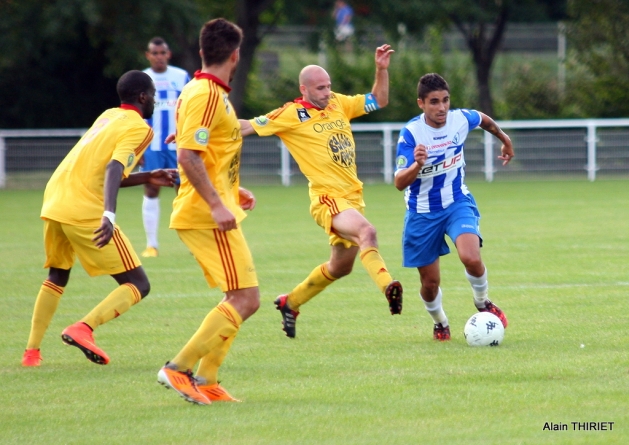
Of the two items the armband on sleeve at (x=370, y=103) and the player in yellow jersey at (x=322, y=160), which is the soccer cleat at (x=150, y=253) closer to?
the player in yellow jersey at (x=322, y=160)

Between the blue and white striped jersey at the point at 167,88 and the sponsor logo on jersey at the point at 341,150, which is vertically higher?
the blue and white striped jersey at the point at 167,88

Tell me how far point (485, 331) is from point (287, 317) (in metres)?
1.54

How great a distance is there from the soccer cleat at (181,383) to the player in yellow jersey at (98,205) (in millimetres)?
1081

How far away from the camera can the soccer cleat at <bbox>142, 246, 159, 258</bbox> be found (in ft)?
40.5

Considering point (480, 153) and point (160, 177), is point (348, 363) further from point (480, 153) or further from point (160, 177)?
point (480, 153)

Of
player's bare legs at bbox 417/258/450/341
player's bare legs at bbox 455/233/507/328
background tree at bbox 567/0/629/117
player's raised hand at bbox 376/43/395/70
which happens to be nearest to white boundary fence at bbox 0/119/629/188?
background tree at bbox 567/0/629/117

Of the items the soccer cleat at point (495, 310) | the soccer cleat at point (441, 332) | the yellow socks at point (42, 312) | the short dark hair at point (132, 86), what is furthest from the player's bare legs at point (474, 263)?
the yellow socks at point (42, 312)

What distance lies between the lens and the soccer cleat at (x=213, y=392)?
17.8 feet

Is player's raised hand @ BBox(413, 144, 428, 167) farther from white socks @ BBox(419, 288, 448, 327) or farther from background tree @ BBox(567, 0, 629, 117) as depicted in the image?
background tree @ BBox(567, 0, 629, 117)

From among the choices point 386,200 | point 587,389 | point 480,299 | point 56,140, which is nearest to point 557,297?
point 480,299

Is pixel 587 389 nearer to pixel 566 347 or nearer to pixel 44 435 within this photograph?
pixel 566 347

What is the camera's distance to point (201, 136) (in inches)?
201

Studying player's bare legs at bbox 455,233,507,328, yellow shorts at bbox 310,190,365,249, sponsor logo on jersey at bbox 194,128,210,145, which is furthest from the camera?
yellow shorts at bbox 310,190,365,249

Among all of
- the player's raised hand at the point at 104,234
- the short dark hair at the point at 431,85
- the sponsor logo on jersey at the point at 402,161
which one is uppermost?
the short dark hair at the point at 431,85
